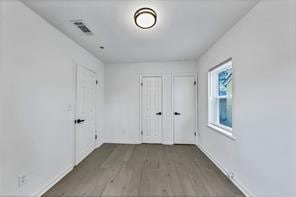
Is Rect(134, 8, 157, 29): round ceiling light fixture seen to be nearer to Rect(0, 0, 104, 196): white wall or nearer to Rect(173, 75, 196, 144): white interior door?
Rect(0, 0, 104, 196): white wall

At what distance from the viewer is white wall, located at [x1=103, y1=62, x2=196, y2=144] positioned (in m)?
4.41

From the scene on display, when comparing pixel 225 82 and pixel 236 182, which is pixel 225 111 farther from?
pixel 236 182

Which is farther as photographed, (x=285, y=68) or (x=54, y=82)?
(x=54, y=82)

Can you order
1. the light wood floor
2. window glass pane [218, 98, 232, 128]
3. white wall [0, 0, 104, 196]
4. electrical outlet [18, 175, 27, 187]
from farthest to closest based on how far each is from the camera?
window glass pane [218, 98, 232, 128], the light wood floor, electrical outlet [18, 175, 27, 187], white wall [0, 0, 104, 196]

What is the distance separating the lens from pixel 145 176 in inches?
100

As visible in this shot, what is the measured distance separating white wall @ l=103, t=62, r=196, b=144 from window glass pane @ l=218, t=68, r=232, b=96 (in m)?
1.42

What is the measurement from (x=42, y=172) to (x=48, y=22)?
218cm

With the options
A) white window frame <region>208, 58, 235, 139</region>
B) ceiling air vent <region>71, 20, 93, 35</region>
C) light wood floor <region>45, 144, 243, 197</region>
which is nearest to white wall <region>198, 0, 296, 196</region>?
light wood floor <region>45, 144, 243, 197</region>

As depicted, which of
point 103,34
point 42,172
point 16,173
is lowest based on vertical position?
point 42,172

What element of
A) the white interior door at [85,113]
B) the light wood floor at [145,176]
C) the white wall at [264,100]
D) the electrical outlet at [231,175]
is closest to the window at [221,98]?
the white wall at [264,100]

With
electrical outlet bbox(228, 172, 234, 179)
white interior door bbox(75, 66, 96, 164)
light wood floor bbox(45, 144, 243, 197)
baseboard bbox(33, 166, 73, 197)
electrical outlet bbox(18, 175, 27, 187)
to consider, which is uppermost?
white interior door bbox(75, 66, 96, 164)

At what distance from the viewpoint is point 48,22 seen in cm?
216

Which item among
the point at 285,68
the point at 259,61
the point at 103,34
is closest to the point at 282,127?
the point at 285,68

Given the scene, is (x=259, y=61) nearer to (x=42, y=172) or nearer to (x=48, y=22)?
(x=48, y=22)
